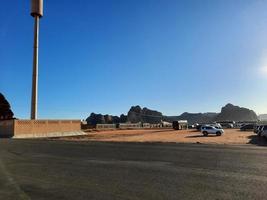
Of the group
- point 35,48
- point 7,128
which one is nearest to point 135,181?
point 7,128

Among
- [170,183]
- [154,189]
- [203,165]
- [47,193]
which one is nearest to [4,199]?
[47,193]

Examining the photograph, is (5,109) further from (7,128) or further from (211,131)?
(211,131)

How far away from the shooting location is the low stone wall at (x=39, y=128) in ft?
212

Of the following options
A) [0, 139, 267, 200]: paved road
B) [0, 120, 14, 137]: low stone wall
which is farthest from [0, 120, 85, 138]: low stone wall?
[0, 139, 267, 200]: paved road

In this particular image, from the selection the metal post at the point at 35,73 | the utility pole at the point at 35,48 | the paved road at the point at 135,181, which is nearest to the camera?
the paved road at the point at 135,181

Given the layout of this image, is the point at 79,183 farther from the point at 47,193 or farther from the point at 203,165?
the point at 203,165

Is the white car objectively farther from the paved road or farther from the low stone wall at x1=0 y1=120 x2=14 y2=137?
the paved road

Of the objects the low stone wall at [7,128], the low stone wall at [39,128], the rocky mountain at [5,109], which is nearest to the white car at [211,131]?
the low stone wall at [39,128]

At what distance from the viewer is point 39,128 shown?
2763 inches

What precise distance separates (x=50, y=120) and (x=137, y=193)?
214 feet

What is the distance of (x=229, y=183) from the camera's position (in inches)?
489

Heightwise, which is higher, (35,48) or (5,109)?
(35,48)

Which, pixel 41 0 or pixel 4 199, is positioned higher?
pixel 41 0

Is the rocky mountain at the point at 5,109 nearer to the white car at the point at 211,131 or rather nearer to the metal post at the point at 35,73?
the metal post at the point at 35,73
